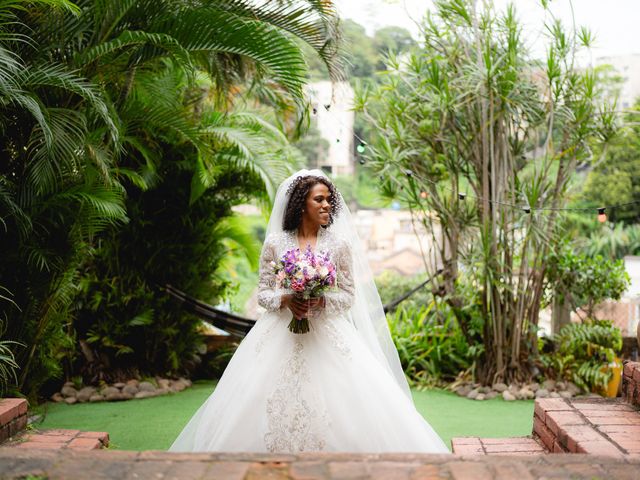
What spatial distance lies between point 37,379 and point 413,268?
11.3 metres

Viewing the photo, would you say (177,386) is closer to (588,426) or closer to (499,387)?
(499,387)

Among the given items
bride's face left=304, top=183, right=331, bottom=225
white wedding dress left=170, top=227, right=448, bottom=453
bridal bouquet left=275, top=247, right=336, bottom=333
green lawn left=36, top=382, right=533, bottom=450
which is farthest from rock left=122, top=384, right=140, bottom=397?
bridal bouquet left=275, top=247, right=336, bottom=333

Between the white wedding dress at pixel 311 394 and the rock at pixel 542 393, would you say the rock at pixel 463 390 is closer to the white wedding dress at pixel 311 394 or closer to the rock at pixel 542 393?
the rock at pixel 542 393

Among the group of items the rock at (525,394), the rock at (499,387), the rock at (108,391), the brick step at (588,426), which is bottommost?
the rock at (108,391)

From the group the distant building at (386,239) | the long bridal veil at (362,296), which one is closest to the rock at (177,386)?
the long bridal veil at (362,296)

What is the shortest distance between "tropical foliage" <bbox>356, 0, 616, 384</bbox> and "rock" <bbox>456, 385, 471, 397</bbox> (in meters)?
0.20

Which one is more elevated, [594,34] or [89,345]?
[594,34]

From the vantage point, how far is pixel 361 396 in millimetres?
3979

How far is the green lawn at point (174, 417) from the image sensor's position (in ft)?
18.5

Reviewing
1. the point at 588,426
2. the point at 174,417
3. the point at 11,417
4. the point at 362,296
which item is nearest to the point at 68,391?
the point at 174,417

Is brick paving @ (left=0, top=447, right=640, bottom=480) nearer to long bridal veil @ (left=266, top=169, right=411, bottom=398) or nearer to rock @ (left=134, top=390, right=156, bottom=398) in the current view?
long bridal veil @ (left=266, top=169, right=411, bottom=398)

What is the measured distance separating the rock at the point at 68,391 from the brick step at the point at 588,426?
13.3 feet

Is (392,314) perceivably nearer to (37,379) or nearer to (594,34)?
(594,34)

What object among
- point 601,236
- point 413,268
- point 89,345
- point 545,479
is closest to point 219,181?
point 89,345
